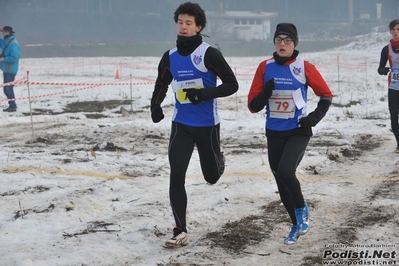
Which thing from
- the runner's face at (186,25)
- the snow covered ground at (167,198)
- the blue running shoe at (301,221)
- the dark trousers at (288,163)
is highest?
the runner's face at (186,25)

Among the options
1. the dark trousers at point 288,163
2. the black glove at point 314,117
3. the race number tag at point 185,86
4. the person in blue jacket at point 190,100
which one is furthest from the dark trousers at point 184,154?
the black glove at point 314,117

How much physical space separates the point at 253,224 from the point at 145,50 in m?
61.2

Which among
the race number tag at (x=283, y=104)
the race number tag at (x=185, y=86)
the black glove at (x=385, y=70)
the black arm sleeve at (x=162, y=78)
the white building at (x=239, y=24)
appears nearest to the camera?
the race number tag at (x=283, y=104)

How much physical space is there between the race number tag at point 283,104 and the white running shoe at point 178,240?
1.28 metres

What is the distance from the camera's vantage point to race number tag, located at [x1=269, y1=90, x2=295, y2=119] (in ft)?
16.7

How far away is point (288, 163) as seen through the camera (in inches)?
197

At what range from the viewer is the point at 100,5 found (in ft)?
257

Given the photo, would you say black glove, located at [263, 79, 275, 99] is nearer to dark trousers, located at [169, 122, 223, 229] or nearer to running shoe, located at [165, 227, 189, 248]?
dark trousers, located at [169, 122, 223, 229]

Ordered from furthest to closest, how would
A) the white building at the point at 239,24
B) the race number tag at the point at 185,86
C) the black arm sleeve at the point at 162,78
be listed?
the white building at the point at 239,24 → the black arm sleeve at the point at 162,78 → the race number tag at the point at 185,86

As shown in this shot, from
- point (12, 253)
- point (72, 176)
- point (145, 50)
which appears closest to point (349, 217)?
point (12, 253)

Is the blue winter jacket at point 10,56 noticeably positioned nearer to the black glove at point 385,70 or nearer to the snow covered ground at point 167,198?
the snow covered ground at point 167,198

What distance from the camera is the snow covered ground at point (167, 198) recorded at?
5.00m

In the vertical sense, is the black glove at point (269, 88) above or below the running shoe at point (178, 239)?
above

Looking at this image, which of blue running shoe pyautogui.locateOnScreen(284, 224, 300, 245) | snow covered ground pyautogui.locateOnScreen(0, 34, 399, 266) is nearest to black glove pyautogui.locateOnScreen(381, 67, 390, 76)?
snow covered ground pyautogui.locateOnScreen(0, 34, 399, 266)
